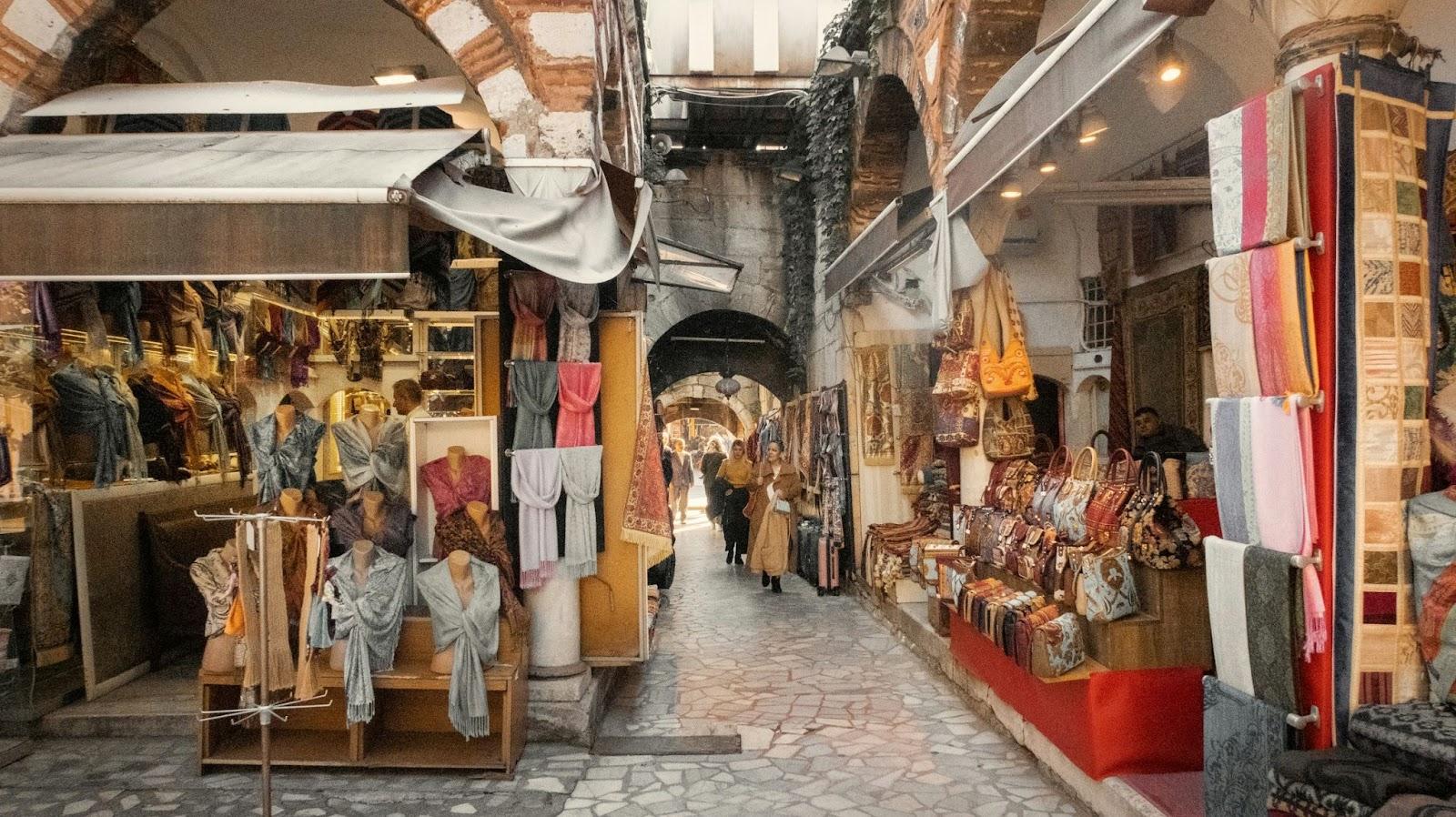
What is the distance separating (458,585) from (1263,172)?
405 cm

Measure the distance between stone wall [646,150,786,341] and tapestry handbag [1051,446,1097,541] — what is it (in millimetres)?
8291

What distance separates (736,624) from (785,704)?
2620 mm

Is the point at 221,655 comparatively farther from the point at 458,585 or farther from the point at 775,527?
the point at 775,527

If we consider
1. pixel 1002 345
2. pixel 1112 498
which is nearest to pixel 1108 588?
pixel 1112 498

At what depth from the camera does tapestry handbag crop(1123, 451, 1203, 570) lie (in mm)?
4152

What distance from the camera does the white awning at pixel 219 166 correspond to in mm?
3840

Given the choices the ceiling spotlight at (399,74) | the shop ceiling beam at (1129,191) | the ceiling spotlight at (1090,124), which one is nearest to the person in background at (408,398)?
the ceiling spotlight at (399,74)

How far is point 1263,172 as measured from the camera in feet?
9.44

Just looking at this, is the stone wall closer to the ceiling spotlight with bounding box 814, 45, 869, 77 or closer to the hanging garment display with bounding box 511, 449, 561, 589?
the ceiling spotlight with bounding box 814, 45, 869, 77

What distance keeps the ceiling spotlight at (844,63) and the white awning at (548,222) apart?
4.46 m

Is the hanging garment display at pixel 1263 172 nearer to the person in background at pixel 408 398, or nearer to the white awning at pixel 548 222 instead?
the white awning at pixel 548 222

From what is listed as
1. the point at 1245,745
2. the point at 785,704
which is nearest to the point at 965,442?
the point at 785,704

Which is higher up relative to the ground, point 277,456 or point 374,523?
point 277,456

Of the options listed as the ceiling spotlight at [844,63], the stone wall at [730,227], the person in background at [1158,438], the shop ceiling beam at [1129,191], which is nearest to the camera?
the shop ceiling beam at [1129,191]
